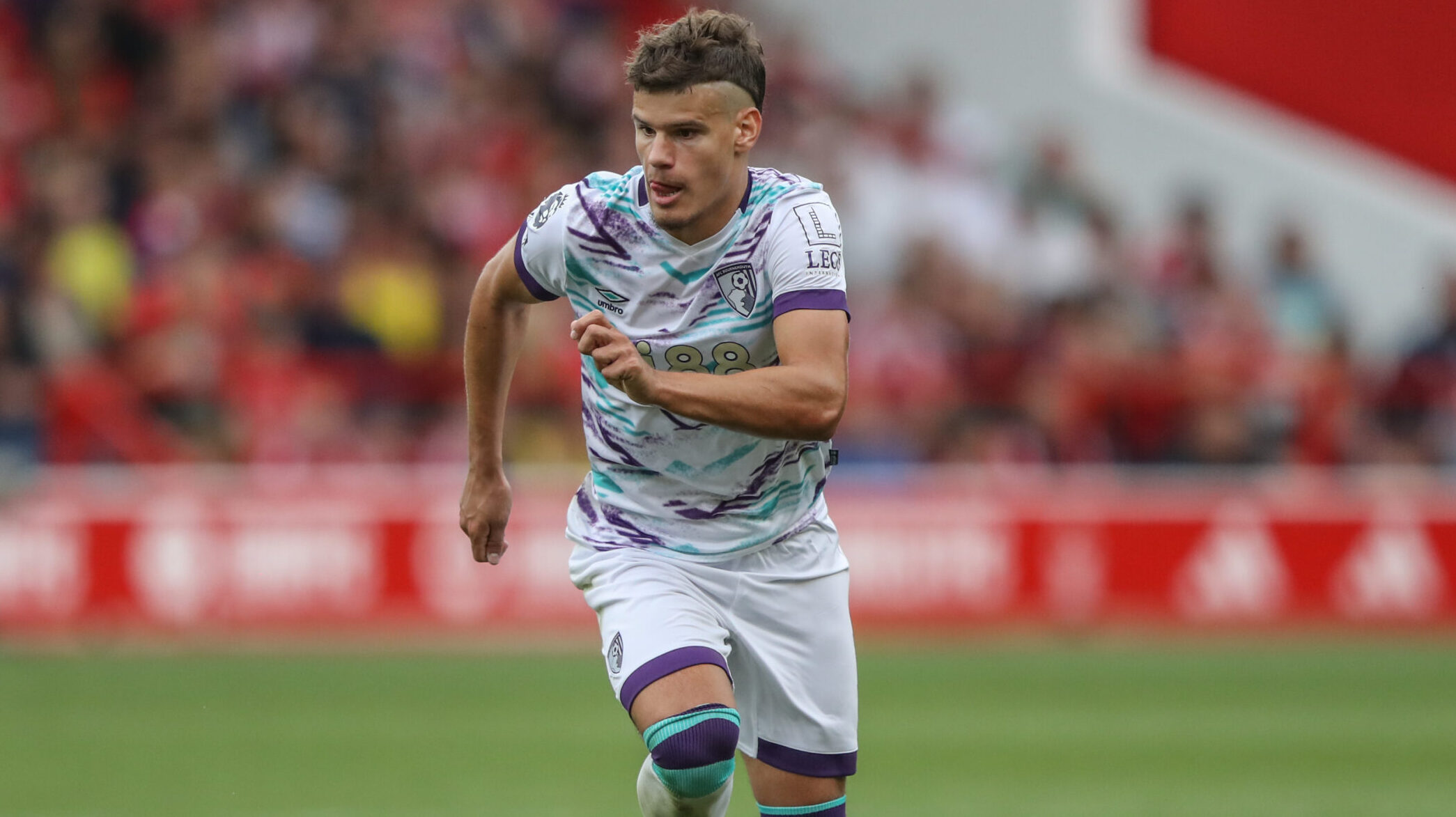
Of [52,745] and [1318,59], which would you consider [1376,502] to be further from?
[52,745]

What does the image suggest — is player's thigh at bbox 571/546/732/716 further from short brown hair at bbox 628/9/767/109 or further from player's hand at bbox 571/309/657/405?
short brown hair at bbox 628/9/767/109

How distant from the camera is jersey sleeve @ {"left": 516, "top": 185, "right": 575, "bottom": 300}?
18.9ft

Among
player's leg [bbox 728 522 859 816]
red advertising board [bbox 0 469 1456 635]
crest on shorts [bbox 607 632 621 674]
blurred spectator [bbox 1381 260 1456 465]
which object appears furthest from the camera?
blurred spectator [bbox 1381 260 1456 465]

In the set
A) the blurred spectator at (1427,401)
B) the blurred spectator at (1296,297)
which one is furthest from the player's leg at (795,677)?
the blurred spectator at (1296,297)

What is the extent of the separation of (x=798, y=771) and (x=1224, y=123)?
1522cm

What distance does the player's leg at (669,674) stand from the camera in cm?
540

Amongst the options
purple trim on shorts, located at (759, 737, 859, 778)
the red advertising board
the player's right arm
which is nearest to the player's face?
the player's right arm

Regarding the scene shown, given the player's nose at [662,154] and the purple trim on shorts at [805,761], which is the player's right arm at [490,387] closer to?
the player's nose at [662,154]

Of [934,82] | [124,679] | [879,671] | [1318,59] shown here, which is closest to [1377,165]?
[1318,59]

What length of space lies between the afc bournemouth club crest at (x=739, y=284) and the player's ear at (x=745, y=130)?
295 mm

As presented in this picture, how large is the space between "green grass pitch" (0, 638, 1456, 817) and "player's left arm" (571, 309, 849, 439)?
3.71m

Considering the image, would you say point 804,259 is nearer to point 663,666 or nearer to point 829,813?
point 663,666

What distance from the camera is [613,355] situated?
510cm

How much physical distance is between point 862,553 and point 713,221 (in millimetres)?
9189
